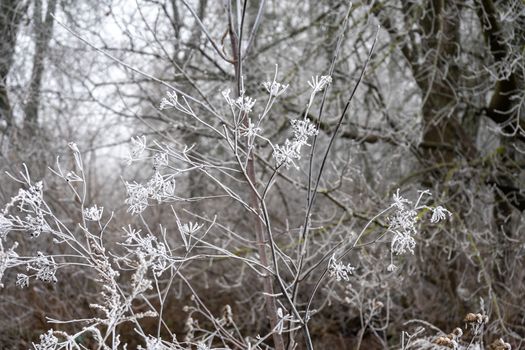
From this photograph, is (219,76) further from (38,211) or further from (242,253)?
(38,211)

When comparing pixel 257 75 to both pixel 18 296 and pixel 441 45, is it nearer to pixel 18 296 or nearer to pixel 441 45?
pixel 441 45

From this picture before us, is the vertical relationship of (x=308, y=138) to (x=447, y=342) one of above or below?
below

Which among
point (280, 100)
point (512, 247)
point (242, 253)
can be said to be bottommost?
point (512, 247)

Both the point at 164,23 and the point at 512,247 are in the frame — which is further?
the point at 164,23

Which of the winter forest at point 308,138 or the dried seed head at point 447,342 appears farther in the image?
the winter forest at point 308,138

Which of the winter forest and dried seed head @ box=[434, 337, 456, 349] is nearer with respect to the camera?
dried seed head @ box=[434, 337, 456, 349]

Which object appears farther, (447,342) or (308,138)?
(308,138)

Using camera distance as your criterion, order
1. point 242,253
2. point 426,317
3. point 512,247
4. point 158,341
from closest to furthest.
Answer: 1. point 158,341
2. point 512,247
3. point 242,253
4. point 426,317

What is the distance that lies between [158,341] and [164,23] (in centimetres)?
427

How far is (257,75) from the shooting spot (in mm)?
5621

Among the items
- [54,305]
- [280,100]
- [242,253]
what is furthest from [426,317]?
[54,305]

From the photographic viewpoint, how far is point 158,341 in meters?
1.74

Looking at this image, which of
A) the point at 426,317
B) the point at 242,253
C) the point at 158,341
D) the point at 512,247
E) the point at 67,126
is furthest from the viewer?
the point at 67,126

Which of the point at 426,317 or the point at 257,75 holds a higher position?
the point at 257,75
